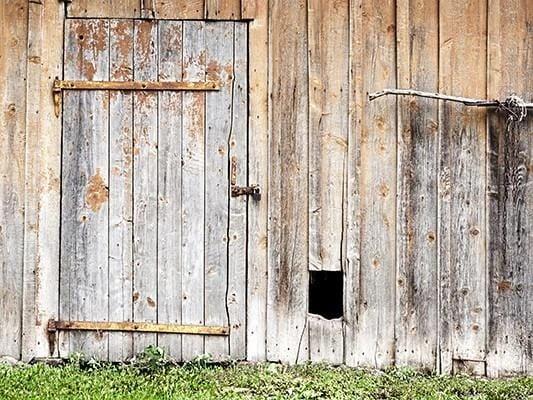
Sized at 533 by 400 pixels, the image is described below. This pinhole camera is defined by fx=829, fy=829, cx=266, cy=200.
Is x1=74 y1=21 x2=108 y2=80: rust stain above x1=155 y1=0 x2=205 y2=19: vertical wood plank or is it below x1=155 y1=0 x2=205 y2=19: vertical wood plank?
below

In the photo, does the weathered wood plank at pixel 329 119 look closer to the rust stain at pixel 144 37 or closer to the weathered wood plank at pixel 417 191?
the weathered wood plank at pixel 417 191

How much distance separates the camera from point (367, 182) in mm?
5273

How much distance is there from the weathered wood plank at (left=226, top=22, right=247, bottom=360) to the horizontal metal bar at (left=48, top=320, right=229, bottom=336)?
0.12 m

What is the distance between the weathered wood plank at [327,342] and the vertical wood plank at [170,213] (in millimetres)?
867

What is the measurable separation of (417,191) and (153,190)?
169 centimetres

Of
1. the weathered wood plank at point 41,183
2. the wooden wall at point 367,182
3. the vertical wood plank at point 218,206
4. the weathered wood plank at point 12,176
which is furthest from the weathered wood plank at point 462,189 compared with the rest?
the weathered wood plank at point 12,176

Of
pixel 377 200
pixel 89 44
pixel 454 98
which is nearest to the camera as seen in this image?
pixel 454 98

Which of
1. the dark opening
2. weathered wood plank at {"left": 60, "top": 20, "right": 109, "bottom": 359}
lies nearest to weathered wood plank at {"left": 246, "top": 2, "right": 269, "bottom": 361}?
the dark opening

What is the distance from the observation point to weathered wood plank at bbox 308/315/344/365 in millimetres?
5281

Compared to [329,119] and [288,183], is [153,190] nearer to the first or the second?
[288,183]

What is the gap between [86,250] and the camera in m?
5.36

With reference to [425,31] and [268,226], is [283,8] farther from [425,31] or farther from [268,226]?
[268,226]

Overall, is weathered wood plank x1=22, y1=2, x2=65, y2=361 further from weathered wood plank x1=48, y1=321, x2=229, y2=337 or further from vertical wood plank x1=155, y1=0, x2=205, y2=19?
vertical wood plank x1=155, y1=0, x2=205, y2=19

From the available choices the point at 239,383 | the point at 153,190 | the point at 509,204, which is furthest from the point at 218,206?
the point at 509,204
